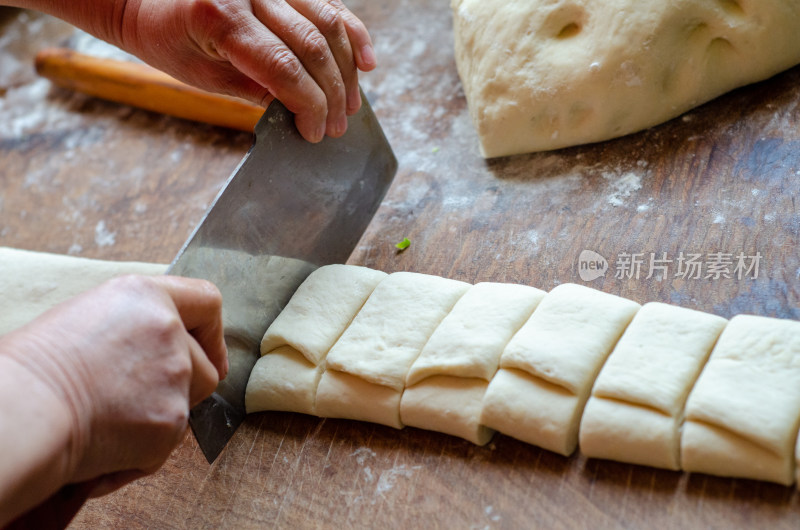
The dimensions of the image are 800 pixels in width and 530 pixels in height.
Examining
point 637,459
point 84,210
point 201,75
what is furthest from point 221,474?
point 84,210

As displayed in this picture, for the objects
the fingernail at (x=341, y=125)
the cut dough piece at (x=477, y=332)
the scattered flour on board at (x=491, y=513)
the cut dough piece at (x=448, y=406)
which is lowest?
the scattered flour on board at (x=491, y=513)

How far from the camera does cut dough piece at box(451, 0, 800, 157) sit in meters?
2.17

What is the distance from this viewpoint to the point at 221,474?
188 cm

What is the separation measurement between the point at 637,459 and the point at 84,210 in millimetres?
2426

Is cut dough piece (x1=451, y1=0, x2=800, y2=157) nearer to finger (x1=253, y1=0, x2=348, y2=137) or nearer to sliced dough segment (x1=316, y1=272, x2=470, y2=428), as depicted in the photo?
finger (x1=253, y1=0, x2=348, y2=137)

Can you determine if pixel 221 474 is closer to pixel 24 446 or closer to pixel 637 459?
pixel 24 446

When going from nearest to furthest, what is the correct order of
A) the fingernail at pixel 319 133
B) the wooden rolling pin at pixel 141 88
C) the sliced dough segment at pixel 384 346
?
the sliced dough segment at pixel 384 346
the fingernail at pixel 319 133
the wooden rolling pin at pixel 141 88

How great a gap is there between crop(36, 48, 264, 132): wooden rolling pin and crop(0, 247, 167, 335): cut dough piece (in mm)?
836

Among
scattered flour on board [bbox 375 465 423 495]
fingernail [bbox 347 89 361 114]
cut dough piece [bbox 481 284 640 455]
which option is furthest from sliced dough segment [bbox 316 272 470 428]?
fingernail [bbox 347 89 361 114]

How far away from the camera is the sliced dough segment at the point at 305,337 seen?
192 centimetres

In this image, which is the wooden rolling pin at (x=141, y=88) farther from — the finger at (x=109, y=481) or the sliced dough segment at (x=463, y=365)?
the finger at (x=109, y=481)

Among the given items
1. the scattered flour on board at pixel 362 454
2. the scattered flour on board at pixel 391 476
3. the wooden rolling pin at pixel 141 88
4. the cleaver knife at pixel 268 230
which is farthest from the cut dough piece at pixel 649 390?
the wooden rolling pin at pixel 141 88

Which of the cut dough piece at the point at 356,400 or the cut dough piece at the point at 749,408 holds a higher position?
the cut dough piece at the point at 749,408

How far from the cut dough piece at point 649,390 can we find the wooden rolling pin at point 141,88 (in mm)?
1861
